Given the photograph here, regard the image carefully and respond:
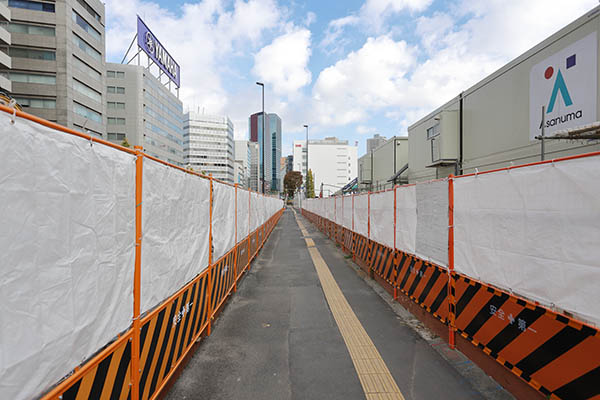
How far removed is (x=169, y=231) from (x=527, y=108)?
1230cm

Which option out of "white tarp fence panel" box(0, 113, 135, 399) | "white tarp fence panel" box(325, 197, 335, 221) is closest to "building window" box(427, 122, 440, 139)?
"white tarp fence panel" box(325, 197, 335, 221)

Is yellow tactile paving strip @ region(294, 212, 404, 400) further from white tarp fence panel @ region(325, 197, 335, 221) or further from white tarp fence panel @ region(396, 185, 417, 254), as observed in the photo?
white tarp fence panel @ region(325, 197, 335, 221)

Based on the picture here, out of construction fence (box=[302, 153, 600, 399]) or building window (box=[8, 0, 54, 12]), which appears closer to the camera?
construction fence (box=[302, 153, 600, 399])

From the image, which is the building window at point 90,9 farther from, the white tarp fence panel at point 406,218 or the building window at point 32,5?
the white tarp fence panel at point 406,218

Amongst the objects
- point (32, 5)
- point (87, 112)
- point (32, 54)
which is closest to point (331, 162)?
point (87, 112)

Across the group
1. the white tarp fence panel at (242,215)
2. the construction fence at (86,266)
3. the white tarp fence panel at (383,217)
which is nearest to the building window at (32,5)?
the white tarp fence panel at (242,215)

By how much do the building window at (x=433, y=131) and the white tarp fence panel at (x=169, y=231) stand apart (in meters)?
14.6

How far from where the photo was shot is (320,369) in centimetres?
387

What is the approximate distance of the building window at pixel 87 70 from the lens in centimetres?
4233

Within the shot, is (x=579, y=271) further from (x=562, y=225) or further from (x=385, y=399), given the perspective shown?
(x=385, y=399)

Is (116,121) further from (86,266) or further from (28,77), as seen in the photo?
(86,266)

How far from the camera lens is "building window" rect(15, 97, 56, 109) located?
128ft

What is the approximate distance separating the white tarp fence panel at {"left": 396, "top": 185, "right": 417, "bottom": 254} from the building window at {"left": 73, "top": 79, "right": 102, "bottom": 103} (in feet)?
165

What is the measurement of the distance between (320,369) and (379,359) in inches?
33.0
